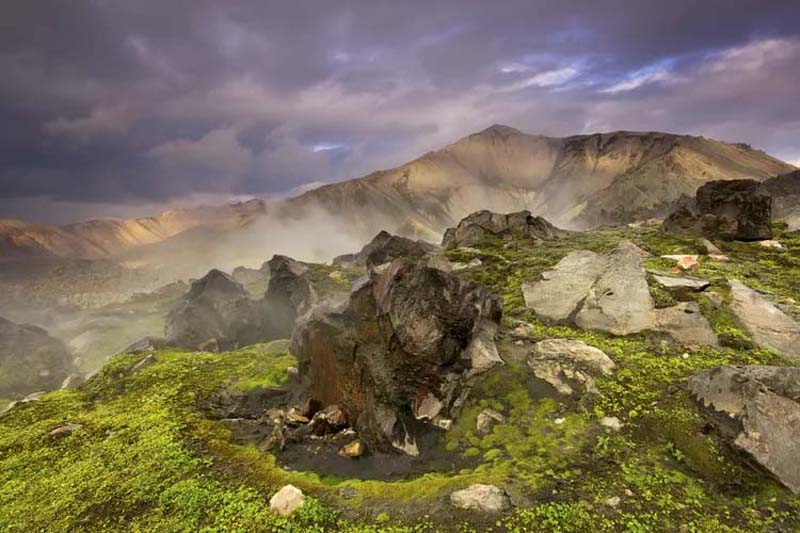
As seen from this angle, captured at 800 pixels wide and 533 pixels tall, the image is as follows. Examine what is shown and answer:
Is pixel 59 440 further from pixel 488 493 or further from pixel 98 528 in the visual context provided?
pixel 488 493

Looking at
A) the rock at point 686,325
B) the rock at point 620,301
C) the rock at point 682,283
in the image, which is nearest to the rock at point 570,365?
the rock at point 620,301

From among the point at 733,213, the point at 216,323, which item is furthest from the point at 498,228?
the point at 216,323

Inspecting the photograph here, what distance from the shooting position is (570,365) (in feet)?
60.6

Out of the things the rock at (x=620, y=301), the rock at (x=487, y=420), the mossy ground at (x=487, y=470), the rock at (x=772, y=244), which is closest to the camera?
the mossy ground at (x=487, y=470)

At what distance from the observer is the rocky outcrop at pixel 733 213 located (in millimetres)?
36375

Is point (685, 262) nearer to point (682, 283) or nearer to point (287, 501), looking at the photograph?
point (682, 283)

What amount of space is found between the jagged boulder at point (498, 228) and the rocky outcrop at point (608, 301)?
18.9m

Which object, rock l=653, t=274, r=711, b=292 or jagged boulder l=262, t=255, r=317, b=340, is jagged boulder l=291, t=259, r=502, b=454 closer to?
rock l=653, t=274, r=711, b=292

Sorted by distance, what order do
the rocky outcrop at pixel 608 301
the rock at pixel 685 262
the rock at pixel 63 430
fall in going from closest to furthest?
the rock at pixel 63 430 → the rocky outcrop at pixel 608 301 → the rock at pixel 685 262

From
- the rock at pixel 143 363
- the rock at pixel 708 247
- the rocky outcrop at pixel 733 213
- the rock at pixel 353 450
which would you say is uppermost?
the rocky outcrop at pixel 733 213

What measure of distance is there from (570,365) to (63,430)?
2290cm

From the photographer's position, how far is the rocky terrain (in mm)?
12227

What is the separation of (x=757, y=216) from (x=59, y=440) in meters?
50.7

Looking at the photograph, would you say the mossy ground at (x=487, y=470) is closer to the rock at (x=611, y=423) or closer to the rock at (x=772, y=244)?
the rock at (x=611, y=423)
